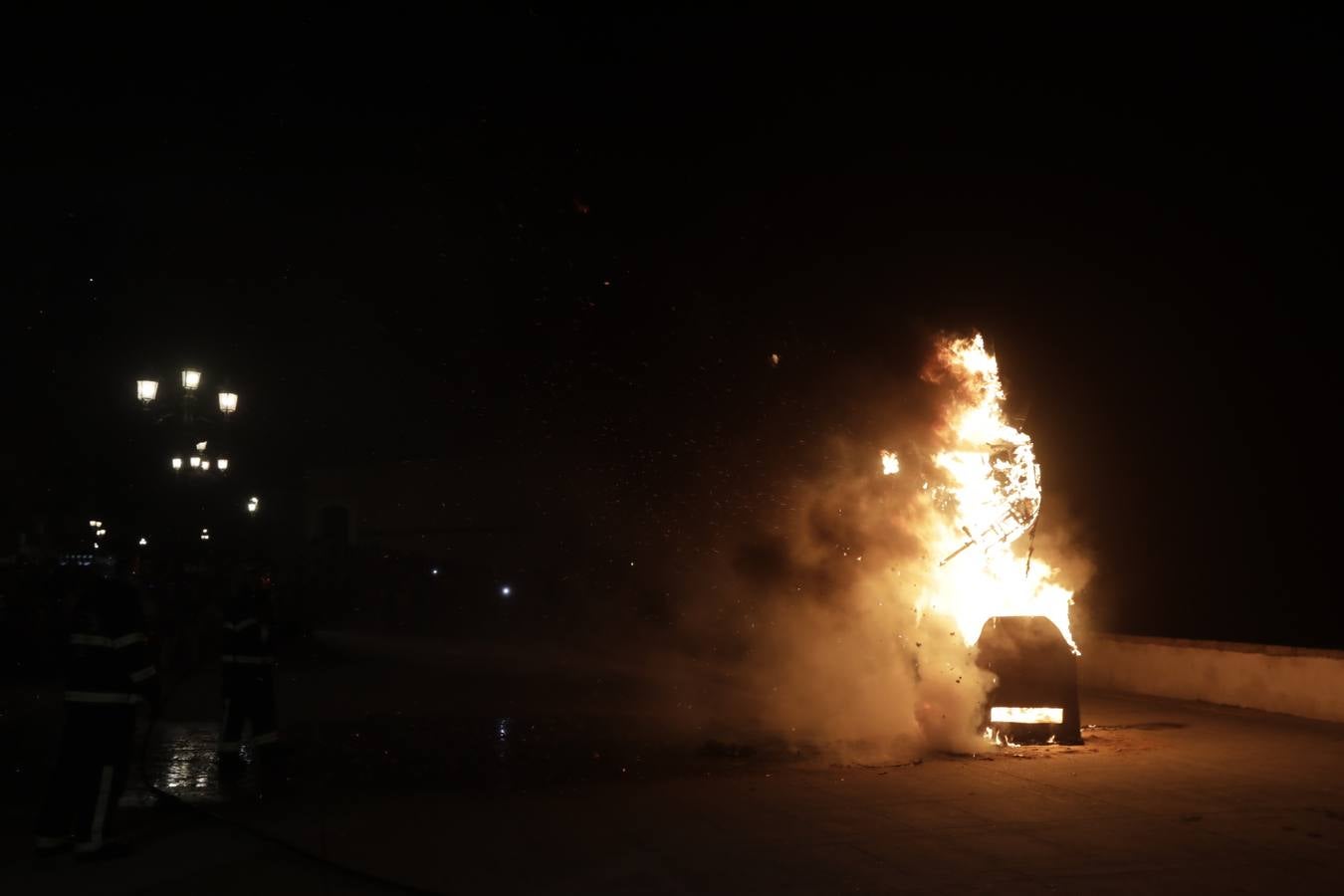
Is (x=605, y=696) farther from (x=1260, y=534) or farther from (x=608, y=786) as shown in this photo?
(x=1260, y=534)

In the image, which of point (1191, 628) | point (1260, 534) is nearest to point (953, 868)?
point (1191, 628)

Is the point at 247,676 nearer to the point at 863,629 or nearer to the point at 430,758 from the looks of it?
the point at 430,758

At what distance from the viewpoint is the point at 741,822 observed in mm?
8086

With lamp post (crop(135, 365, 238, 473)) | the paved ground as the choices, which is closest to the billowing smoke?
the paved ground

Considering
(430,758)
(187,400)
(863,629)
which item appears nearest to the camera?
(430,758)

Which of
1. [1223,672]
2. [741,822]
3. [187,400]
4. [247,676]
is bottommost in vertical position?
[741,822]

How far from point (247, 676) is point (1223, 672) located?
39.8 ft

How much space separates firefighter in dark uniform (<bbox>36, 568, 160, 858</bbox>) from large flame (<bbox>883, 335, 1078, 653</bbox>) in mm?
8424

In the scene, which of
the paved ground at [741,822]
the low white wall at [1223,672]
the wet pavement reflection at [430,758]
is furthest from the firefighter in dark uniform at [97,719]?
the low white wall at [1223,672]

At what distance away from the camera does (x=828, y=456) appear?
59.4 ft

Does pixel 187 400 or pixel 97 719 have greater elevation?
pixel 187 400

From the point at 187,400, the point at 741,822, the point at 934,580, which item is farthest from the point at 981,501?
the point at 187,400

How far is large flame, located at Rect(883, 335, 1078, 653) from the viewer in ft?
41.7

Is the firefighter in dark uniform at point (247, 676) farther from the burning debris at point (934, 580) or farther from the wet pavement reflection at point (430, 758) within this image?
the burning debris at point (934, 580)
